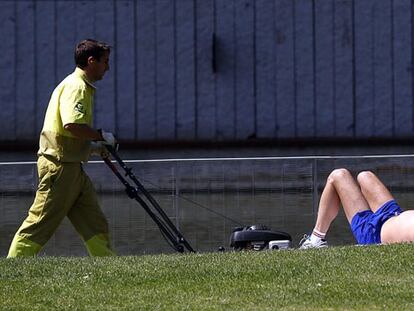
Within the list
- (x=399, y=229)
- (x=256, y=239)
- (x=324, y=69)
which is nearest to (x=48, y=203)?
(x=256, y=239)

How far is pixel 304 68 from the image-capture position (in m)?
15.7

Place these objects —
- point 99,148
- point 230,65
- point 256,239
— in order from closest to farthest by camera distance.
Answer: point 256,239
point 99,148
point 230,65

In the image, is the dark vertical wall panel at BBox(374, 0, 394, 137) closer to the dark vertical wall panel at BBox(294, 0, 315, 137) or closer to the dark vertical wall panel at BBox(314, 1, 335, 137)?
the dark vertical wall panel at BBox(314, 1, 335, 137)

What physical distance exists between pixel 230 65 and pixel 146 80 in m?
1.13

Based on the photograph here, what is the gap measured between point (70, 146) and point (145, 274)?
1889 mm

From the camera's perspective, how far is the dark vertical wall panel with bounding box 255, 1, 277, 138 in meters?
15.7

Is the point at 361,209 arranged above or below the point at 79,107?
below

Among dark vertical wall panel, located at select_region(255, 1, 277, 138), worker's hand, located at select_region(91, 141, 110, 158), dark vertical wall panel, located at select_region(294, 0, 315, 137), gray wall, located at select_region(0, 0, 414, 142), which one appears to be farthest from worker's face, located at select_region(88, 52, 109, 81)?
dark vertical wall panel, located at select_region(294, 0, 315, 137)

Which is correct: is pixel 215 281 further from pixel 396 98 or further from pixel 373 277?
pixel 396 98

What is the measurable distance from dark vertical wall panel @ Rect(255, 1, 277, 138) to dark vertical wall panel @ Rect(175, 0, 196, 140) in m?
0.86

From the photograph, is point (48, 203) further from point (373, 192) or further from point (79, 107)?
point (373, 192)

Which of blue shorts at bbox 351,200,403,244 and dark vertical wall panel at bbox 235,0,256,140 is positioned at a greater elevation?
dark vertical wall panel at bbox 235,0,256,140

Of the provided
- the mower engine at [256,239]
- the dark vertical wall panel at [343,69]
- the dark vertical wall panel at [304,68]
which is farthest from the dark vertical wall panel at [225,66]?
the mower engine at [256,239]

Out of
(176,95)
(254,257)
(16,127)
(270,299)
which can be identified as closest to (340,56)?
(176,95)
